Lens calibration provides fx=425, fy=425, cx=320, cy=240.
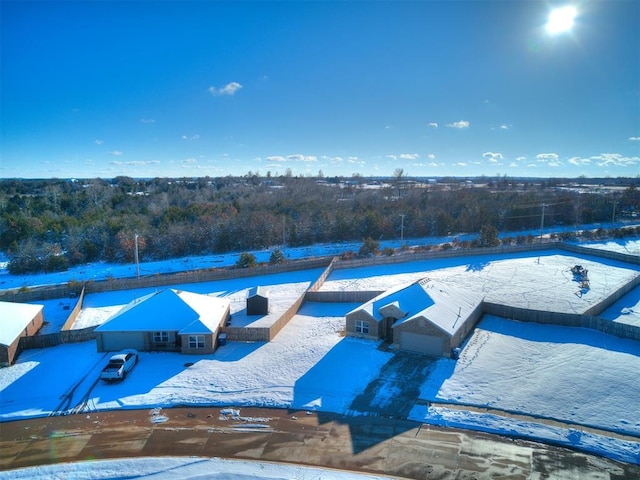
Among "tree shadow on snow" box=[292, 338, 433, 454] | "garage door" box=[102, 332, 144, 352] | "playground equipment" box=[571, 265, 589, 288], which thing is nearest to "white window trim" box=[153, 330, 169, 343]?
"garage door" box=[102, 332, 144, 352]

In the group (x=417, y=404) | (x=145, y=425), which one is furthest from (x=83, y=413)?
(x=417, y=404)

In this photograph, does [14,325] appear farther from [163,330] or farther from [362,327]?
[362,327]

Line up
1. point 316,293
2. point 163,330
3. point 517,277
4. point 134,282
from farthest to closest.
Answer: point 517,277 → point 134,282 → point 316,293 → point 163,330

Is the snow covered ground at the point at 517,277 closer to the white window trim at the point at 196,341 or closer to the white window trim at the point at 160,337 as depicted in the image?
the white window trim at the point at 196,341

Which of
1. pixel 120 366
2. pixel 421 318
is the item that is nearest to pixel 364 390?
pixel 421 318

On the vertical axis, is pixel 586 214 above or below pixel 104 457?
above

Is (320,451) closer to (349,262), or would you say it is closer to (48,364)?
(48,364)
